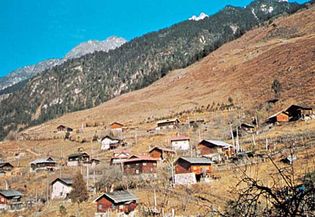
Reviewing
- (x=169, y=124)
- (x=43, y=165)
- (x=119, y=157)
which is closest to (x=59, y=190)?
(x=119, y=157)

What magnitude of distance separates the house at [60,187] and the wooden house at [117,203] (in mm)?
19419

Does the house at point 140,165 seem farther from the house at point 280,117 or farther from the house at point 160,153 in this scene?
the house at point 280,117

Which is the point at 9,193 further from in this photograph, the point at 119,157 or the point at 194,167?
the point at 194,167

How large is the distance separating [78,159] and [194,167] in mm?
35239

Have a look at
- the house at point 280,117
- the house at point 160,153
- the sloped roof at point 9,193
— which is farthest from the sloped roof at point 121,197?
the house at point 280,117

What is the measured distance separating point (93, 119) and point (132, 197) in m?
101

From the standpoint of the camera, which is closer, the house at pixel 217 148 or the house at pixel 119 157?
the house at pixel 217 148

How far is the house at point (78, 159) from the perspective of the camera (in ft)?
272

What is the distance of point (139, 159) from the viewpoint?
64.5 m

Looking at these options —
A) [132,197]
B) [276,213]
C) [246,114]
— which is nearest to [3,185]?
[132,197]

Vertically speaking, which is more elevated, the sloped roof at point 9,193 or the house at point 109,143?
the house at point 109,143

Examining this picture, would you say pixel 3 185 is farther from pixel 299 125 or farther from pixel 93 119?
pixel 93 119

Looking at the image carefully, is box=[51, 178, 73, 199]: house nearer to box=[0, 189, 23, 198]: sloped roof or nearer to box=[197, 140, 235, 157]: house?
box=[0, 189, 23, 198]: sloped roof

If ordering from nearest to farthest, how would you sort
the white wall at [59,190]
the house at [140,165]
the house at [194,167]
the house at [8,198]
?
1. the house at [194,167]
2. the house at [8,198]
3. the white wall at [59,190]
4. the house at [140,165]
